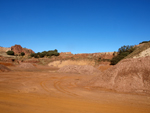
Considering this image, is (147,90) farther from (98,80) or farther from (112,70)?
(98,80)

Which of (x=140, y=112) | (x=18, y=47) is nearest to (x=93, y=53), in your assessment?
(x=18, y=47)

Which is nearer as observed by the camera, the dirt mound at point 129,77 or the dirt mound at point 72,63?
the dirt mound at point 129,77

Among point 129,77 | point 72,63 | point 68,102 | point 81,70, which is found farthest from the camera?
point 72,63

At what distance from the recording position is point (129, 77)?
23.5 feet

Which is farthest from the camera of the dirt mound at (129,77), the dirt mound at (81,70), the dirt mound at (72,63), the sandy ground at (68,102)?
the dirt mound at (72,63)

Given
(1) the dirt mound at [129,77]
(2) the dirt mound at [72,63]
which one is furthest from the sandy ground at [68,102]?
(2) the dirt mound at [72,63]

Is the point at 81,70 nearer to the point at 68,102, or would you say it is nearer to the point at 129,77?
the point at 129,77

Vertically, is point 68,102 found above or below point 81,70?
below

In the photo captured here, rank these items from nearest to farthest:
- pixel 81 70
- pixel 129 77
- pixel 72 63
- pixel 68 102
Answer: pixel 68 102 < pixel 129 77 < pixel 81 70 < pixel 72 63

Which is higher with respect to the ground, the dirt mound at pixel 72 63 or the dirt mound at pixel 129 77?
the dirt mound at pixel 72 63

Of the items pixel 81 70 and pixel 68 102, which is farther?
pixel 81 70

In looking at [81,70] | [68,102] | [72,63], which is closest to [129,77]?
[68,102]

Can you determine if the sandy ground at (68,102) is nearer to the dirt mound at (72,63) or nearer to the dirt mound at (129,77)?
the dirt mound at (129,77)

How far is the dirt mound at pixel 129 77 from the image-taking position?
681 cm
